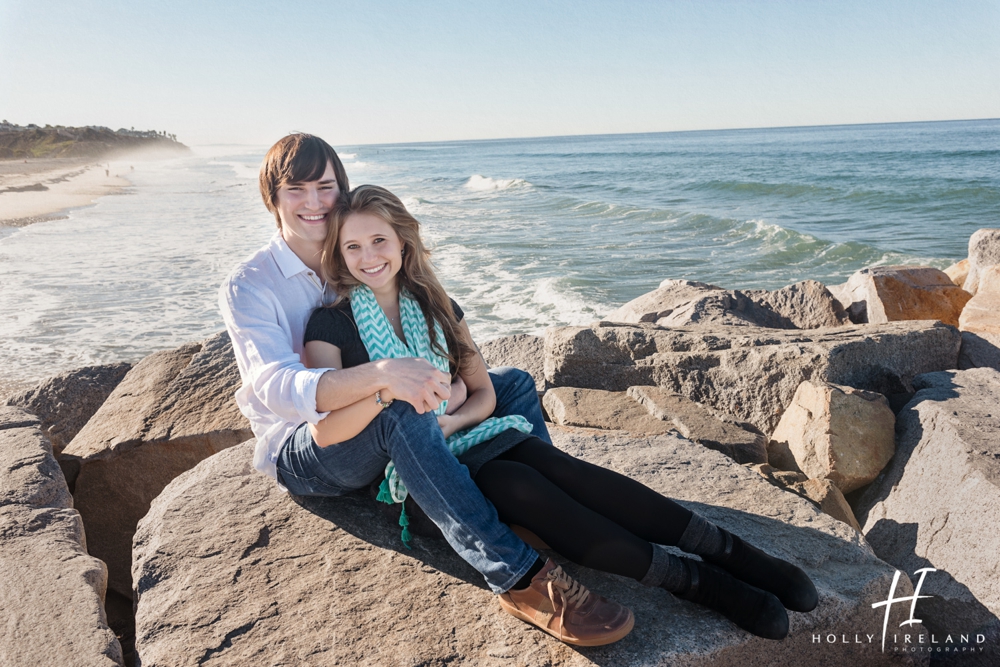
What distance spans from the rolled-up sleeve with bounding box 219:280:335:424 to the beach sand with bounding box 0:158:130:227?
17.9 meters

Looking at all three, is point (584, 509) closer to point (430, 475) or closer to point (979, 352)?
point (430, 475)

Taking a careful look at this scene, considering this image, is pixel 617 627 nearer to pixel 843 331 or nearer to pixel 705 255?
pixel 843 331

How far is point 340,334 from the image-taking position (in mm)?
2654

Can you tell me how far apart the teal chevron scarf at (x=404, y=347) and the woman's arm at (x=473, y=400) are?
38 millimetres

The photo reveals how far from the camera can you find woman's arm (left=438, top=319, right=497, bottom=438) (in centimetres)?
264

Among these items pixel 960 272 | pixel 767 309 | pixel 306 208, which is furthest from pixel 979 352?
pixel 306 208

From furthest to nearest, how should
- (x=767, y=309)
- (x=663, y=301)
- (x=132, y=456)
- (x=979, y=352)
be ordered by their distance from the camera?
(x=663, y=301) < (x=767, y=309) < (x=979, y=352) < (x=132, y=456)

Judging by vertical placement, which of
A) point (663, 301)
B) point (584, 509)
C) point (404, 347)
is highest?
point (404, 347)

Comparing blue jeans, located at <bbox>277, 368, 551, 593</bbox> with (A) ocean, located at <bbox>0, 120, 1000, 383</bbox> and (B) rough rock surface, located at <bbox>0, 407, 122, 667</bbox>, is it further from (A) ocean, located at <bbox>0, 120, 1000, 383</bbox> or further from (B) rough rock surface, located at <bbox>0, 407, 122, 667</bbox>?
(A) ocean, located at <bbox>0, 120, 1000, 383</bbox>

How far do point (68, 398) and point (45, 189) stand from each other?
24.9 metres

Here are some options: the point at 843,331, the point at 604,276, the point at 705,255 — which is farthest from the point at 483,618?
the point at 705,255

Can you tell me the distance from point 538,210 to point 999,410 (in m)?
17.5

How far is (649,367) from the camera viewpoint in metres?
4.45

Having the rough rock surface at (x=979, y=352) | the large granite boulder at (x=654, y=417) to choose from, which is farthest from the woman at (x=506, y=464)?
the rough rock surface at (x=979, y=352)
